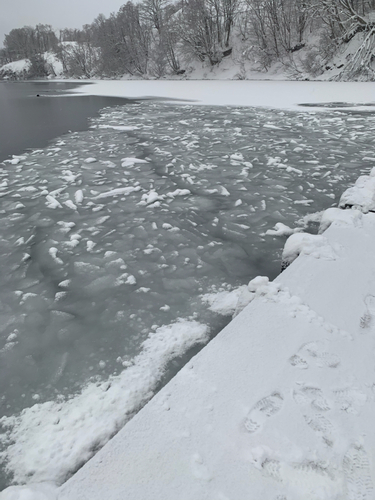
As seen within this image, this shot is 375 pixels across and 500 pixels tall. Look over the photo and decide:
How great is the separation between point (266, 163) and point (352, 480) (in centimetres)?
425

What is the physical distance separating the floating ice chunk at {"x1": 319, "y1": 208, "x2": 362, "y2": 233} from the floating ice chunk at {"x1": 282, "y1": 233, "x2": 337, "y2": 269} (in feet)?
1.12

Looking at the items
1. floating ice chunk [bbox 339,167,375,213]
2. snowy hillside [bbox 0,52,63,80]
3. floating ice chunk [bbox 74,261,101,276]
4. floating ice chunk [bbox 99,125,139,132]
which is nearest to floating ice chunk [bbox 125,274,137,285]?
floating ice chunk [bbox 74,261,101,276]

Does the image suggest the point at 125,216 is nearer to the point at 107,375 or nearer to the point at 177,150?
the point at 107,375

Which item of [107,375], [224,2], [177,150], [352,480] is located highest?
[224,2]

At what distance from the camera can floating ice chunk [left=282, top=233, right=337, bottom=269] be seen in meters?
2.02

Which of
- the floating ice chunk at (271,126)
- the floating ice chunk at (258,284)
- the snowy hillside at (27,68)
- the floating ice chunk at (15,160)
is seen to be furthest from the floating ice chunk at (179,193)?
the snowy hillside at (27,68)

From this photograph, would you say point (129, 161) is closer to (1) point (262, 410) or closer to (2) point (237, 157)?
(2) point (237, 157)

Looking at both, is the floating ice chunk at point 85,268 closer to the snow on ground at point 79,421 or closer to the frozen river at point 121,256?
the frozen river at point 121,256

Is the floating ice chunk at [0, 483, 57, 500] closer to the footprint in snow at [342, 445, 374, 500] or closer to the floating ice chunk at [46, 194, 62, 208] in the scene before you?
the footprint in snow at [342, 445, 374, 500]

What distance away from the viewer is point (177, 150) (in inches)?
212

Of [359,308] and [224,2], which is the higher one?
[224,2]

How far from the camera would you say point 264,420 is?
1106mm

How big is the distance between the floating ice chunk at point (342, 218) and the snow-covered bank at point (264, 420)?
89 cm

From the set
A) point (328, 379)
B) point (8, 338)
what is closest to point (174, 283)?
point (8, 338)
